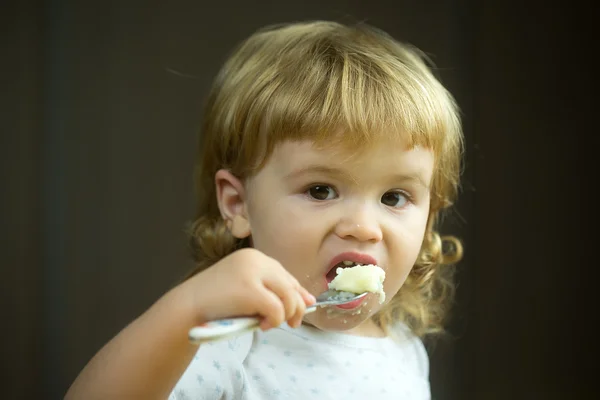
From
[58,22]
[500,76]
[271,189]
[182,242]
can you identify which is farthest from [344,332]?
[58,22]

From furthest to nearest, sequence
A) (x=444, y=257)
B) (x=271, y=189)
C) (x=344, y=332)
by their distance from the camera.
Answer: (x=444, y=257), (x=344, y=332), (x=271, y=189)

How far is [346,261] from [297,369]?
0.55ft

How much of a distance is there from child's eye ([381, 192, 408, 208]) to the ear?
17cm

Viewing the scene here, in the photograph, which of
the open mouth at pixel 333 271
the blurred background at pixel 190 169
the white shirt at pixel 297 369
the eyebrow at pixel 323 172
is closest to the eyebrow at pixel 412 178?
the eyebrow at pixel 323 172

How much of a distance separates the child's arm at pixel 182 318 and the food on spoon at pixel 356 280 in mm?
152

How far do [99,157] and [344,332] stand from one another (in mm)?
674

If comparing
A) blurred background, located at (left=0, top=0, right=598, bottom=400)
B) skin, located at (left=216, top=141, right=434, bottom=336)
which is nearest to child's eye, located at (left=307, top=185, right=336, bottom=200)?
skin, located at (left=216, top=141, right=434, bottom=336)

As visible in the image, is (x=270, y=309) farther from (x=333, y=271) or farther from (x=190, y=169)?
(x=190, y=169)

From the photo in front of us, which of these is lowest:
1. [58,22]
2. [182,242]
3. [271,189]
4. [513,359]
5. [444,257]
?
[513,359]

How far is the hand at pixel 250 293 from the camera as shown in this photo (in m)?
0.70

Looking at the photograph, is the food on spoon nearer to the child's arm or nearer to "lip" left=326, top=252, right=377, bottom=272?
"lip" left=326, top=252, right=377, bottom=272

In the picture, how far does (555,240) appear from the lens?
4.91ft

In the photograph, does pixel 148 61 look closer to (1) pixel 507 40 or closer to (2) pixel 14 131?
(2) pixel 14 131

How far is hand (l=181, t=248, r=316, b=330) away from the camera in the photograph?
70cm
